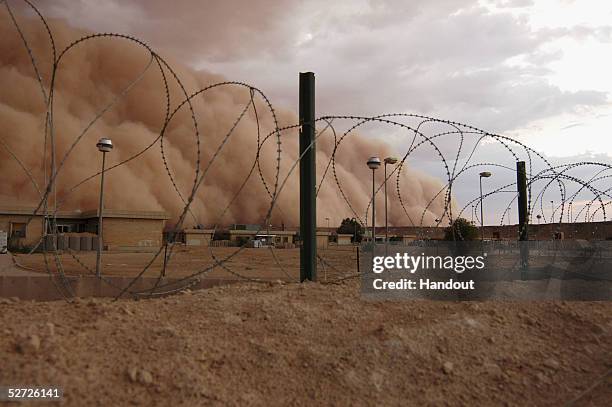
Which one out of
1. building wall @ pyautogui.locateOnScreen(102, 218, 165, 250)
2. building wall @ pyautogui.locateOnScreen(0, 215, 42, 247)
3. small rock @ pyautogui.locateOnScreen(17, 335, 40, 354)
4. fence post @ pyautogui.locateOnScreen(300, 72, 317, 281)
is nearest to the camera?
Result: small rock @ pyautogui.locateOnScreen(17, 335, 40, 354)

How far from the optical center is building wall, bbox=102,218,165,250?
40.9 meters

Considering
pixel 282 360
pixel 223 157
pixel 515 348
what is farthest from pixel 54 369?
pixel 223 157

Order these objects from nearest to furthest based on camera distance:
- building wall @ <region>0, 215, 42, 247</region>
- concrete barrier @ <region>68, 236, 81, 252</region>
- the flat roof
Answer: building wall @ <region>0, 215, 42, 247</region> < concrete barrier @ <region>68, 236, 81, 252</region> < the flat roof

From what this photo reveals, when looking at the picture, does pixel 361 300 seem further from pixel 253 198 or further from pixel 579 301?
pixel 253 198

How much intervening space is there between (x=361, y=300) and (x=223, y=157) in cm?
9564

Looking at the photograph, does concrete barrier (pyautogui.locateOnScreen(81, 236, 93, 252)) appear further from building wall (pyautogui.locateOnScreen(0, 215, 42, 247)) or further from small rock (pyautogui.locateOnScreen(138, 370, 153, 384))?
small rock (pyautogui.locateOnScreen(138, 370, 153, 384))

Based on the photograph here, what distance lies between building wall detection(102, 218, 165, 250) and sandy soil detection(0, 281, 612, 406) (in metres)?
36.2

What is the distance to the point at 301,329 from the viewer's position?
5.85m

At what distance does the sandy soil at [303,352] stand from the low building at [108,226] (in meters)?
34.3

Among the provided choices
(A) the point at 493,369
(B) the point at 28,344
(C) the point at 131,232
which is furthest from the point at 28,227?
(A) the point at 493,369

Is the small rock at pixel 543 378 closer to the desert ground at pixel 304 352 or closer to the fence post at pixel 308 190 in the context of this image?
the desert ground at pixel 304 352

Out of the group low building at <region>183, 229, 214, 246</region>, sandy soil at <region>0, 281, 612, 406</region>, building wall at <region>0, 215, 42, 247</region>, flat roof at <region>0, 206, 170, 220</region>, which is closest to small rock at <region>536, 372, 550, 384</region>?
sandy soil at <region>0, 281, 612, 406</region>

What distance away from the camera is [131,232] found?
41.9 m

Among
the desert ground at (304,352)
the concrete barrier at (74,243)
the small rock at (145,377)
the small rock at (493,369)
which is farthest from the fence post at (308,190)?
the concrete barrier at (74,243)
